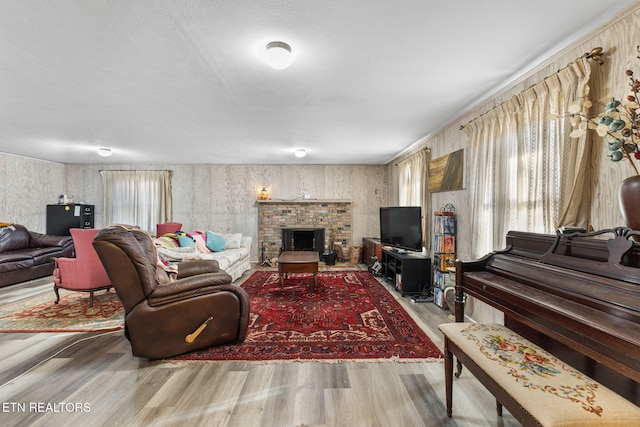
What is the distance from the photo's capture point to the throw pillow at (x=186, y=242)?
15.6 ft

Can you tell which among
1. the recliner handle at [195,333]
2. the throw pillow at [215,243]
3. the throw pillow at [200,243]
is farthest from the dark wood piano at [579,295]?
the throw pillow at [215,243]

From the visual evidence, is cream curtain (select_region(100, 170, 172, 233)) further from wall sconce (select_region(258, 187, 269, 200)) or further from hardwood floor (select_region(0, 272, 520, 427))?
hardwood floor (select_region(0, 272, 520, 427))

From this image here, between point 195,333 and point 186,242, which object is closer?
point 195,333

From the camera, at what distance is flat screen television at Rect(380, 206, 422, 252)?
13.8 feet

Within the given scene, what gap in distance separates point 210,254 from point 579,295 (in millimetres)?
4433

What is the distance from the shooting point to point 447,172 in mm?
3750

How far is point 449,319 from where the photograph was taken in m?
3.10

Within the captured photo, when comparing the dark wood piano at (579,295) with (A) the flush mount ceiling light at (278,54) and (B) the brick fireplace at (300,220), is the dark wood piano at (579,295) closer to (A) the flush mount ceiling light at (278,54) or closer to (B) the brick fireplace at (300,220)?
(A) the flush mount ceiling light at (278,54)

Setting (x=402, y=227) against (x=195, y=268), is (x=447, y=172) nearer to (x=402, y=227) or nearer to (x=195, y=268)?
(x=402, y=227)

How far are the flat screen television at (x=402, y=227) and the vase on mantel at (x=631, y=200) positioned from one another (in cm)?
287

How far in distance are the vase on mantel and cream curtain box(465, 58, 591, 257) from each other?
62 cm

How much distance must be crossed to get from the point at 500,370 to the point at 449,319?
2.02 metres

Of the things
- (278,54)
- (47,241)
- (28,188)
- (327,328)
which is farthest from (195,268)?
(28,188)

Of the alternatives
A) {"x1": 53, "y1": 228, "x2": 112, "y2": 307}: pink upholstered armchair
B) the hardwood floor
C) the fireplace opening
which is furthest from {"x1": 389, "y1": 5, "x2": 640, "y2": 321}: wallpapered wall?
the fireplace opening
